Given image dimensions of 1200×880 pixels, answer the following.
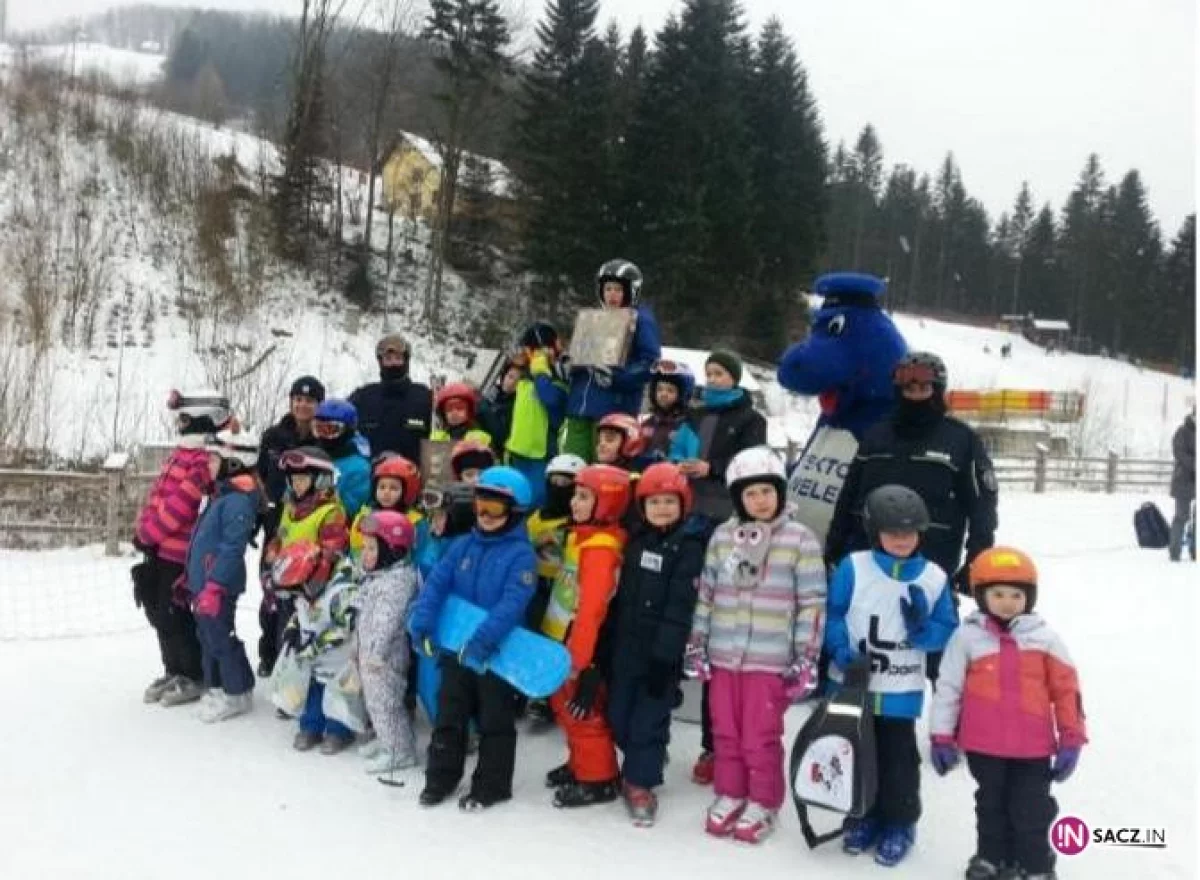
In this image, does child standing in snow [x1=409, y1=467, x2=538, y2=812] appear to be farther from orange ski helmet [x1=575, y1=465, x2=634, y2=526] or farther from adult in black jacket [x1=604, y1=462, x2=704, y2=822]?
adult in black jacket [x1=604, y1=462, x2=704, y2=822]

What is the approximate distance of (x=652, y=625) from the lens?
4.32 meters

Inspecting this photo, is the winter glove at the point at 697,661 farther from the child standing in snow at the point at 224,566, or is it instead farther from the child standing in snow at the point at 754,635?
the child standing in snow at the point at 224,566

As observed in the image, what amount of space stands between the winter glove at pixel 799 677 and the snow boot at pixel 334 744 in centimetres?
239

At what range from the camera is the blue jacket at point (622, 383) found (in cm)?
564

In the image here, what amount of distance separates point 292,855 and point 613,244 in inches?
1017

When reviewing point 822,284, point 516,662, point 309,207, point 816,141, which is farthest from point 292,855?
point 816,141

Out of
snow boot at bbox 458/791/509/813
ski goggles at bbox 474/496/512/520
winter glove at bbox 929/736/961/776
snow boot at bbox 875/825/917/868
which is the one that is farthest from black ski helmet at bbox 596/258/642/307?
A: snow boot at bbox 875/825/917/868

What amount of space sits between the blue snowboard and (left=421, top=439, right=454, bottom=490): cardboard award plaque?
121 cm

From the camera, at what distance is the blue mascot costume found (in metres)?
5.22

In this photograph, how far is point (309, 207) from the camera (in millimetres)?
29781

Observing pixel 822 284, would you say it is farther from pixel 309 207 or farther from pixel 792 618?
pixel 309 207

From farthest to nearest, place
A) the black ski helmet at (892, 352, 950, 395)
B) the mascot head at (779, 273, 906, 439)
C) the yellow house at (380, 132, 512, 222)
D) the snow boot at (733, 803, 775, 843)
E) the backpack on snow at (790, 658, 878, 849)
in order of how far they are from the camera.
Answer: the yellow house at (380, 132, 512, 222)
the mascot head at (779, 273, 906, 439)
the black ski helmet at (892, 352, 950, 395)
the snow boot at (733, 803, 775, 843)
the backpack on snow at (790, 658, 878, 849)

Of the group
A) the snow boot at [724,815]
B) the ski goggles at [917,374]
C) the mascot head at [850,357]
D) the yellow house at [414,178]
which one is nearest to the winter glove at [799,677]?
the snow boot at [724,815]

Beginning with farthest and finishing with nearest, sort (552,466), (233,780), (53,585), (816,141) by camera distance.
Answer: (816,141)
(53,585)
(552,466)
(233,780)
